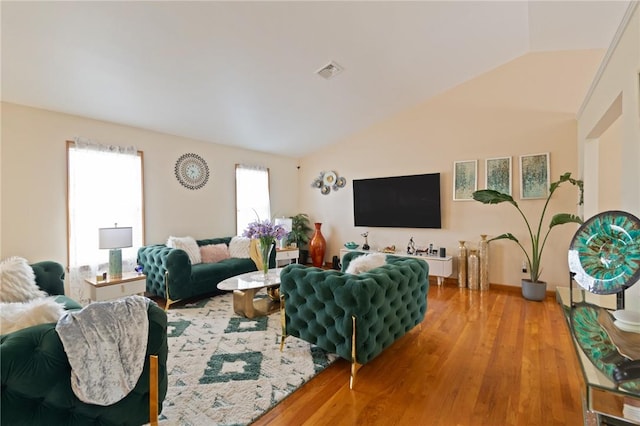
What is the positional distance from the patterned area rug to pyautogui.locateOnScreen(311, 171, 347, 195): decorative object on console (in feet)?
12.1

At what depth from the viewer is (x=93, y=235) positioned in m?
3.86

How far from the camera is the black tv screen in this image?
17.3ft

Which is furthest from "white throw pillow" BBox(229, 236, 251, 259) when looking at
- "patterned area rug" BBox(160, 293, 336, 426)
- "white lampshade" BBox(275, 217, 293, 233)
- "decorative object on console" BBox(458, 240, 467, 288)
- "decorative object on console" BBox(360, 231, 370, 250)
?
"decorative object on console" BBox(458, 240, 467, 288)

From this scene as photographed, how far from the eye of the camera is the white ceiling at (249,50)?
8.27 ft

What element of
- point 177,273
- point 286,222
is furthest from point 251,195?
point 177,273

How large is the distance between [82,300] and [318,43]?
434 cm

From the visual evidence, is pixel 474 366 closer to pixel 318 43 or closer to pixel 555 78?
pixel 318 43

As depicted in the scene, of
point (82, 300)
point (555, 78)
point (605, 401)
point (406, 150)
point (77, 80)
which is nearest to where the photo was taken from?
point (605, 401)

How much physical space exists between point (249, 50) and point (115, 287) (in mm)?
3138

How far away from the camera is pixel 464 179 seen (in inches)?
197

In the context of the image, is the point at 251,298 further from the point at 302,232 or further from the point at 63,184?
the point at 302,232

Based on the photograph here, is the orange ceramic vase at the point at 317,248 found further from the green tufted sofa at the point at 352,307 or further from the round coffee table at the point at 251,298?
the green tufted sofa at the point at 352,307

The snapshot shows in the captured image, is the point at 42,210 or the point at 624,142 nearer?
the point at 624,142

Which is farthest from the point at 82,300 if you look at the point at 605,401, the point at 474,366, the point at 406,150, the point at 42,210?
the point at 406,150
